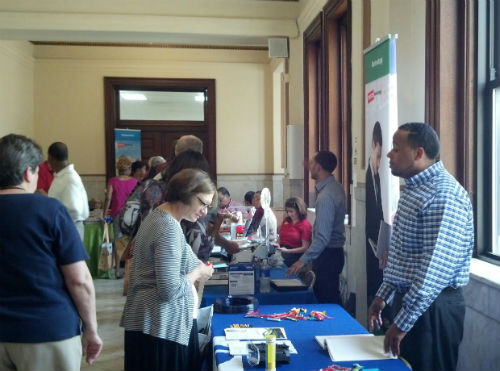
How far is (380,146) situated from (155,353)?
179 cm

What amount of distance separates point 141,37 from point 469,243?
18.0ft

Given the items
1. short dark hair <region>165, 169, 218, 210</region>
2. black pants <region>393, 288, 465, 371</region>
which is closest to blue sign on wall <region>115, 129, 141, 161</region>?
short dark hair <region>165, 169, 218, 210</region>

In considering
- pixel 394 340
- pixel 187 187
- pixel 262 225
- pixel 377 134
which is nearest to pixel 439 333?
pixel 394 340

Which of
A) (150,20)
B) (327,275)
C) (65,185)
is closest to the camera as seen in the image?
(327,275)

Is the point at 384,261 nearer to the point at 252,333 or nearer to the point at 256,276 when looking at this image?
the point at 256,276

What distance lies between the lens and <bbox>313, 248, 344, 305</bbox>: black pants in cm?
391

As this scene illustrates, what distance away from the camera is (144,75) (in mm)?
9555

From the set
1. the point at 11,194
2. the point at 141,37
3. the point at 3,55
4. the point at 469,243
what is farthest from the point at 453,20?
the point at 3,55

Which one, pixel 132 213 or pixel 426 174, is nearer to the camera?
pixel 426 174

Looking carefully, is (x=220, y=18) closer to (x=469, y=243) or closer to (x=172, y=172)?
(x=172, y=172)


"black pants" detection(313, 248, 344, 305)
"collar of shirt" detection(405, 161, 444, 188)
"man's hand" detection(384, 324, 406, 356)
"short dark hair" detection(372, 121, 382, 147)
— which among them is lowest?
"black pants" detection(313, 248, 344, 305)

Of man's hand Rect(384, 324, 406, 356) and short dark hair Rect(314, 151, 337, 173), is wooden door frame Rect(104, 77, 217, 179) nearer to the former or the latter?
short dark hair Rect(314, 151, 337, 173)

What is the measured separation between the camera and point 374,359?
1947 millimetres

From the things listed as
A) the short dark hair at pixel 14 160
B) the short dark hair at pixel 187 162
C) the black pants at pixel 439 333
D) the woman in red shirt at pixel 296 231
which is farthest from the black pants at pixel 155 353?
the woman in red shirt at pixel 296 231
